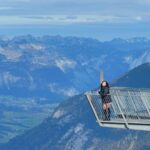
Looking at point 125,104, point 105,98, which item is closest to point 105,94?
point 105,98

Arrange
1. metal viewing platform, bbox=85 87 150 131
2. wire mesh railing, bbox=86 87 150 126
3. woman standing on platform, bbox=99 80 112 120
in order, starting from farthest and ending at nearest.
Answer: woman standing on platform, bbox=99 80 112 120 → wire mesh railing, bbox=86 87 150 126 → metal viewing platform, bbox=85 87 150 131

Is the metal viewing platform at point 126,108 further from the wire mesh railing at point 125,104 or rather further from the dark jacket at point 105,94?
the dark jacket at point 105,94

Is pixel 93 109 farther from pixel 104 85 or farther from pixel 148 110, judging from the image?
pixel 148 110

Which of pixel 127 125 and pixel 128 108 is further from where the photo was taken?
pixel 128 108

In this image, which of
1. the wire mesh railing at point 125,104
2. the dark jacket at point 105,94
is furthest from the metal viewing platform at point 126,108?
the dark jacket at point 105,94

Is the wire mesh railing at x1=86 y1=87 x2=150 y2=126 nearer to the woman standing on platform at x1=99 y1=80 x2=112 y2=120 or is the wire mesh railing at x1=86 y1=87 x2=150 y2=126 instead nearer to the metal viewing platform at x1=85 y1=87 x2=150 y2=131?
the metal viewing platform at x1=85 y1=87 x2=150 y2=131

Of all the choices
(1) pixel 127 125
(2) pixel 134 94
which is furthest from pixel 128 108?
(1) pixel 127 125

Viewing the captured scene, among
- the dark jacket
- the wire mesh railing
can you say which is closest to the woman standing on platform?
the dark jacket
